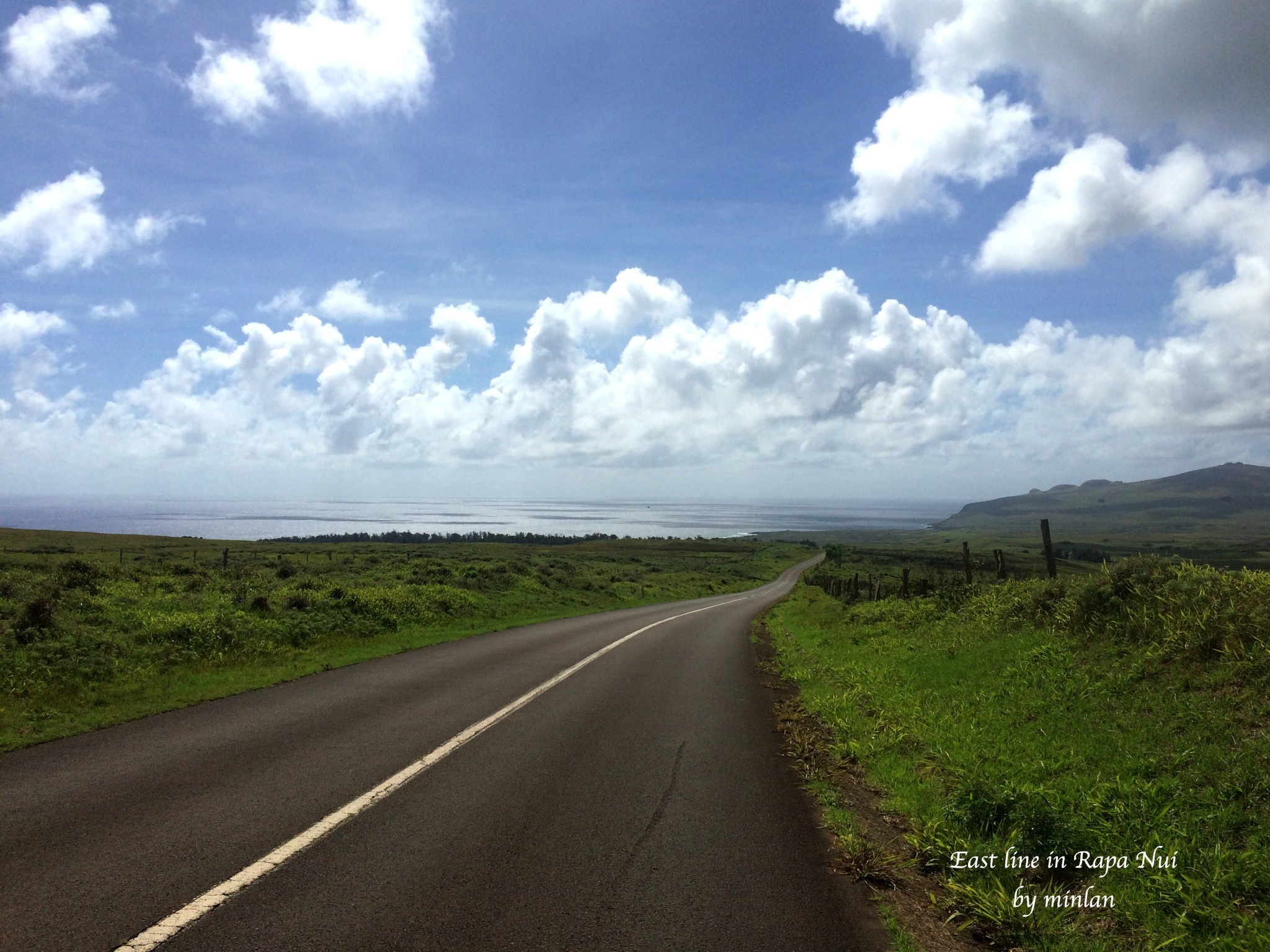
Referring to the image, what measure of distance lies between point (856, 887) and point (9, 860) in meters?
6.26

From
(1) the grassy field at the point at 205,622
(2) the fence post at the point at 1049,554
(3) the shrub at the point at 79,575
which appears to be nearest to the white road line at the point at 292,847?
(1) the grassy field at the point at 205,622

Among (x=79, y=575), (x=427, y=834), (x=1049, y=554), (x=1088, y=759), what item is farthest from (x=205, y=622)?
(x=1049, y=554)

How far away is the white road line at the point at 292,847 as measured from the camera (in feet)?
13.7

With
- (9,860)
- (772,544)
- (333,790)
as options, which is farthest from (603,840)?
(772,544)

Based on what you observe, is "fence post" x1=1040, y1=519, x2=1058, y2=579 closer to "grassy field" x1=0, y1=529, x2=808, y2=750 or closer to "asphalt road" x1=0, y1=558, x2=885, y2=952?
"asphalt road" x1=0, y1=558, x2=885, y2=952

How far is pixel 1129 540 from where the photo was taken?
199750 mm

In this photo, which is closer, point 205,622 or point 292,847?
point 292,847

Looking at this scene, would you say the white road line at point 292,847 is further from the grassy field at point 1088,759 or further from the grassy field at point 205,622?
the grassy field at point 205,622

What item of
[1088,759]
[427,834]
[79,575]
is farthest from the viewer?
[79,575]

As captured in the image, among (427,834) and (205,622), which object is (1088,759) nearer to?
(427,834)

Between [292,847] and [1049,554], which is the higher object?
[1049,554]

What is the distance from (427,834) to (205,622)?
44.3 feet

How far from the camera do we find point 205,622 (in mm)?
16422

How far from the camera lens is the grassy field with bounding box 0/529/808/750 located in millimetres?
11320
